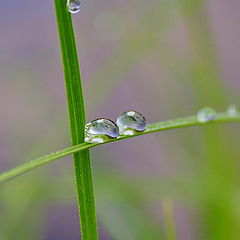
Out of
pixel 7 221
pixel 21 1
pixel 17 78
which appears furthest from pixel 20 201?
pixel 21 1

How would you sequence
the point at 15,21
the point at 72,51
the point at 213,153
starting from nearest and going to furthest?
1. the point at 72,51
2. the point at 213,153
3. the point at 15,21

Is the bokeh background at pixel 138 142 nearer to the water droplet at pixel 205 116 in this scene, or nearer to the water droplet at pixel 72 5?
the water droplet at pixel 205 116

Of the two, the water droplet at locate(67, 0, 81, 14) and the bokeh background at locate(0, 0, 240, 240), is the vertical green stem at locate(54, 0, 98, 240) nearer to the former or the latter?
the water droplet at locate(67, 0, 81, 14)

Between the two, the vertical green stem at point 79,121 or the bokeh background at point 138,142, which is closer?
the vertical green stem at point 79,121

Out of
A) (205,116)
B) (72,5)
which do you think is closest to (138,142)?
(205,116)

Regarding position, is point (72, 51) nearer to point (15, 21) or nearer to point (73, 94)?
point (73, 94)

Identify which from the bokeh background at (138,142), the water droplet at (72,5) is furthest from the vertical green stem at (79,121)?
the bokeh background at (138,142)
